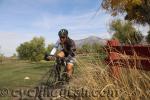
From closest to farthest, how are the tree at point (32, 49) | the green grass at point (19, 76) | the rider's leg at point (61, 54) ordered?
the rider's leg at point (61, 54) < the green grass at point (19, 76) < the tree at point (32, 49)

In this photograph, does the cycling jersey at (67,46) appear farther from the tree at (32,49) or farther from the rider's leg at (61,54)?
the tree at (32,49)

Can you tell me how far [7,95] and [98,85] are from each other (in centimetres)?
420

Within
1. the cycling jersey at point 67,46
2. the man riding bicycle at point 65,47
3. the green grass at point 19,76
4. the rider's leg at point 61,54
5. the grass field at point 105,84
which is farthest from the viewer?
the green grass at point 19,76

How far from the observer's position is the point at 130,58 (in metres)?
8.59

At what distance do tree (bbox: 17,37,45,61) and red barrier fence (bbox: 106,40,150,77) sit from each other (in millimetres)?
52410

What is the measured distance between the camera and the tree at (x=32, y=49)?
6331cm

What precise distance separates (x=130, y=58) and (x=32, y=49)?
57.7 metres

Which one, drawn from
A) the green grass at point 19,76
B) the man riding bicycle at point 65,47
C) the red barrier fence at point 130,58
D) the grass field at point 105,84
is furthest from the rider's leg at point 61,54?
the grass field at point 105,84

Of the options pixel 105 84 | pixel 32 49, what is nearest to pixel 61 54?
A: pixel 105 84

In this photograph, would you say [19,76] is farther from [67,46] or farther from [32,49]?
[32,49]

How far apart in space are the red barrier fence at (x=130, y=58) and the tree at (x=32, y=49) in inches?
2063

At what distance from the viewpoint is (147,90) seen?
300 inches

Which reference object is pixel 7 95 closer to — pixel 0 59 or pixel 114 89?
pixel 114 89

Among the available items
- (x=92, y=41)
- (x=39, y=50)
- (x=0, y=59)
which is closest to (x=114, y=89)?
(x=92, y=41)
